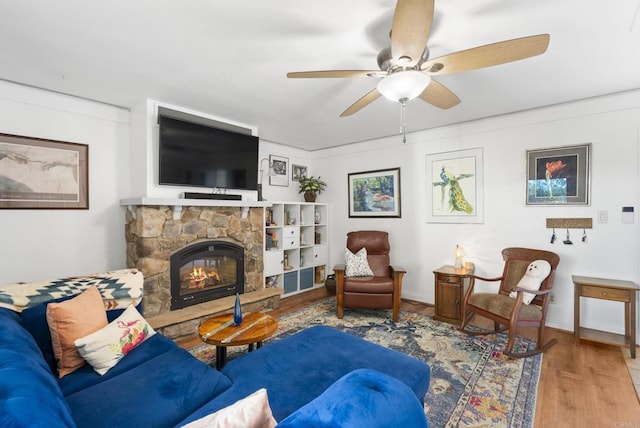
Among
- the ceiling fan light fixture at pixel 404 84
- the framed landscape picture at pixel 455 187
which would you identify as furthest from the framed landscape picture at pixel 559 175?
the ceiling fan light fixture at pixel 404 84

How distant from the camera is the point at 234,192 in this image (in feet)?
12.3

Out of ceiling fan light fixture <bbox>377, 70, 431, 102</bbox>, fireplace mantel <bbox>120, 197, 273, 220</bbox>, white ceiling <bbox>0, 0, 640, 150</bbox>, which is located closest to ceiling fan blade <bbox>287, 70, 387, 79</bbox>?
ceiling fan light fixture <bbox>377, 70, 431, 102</bbox>

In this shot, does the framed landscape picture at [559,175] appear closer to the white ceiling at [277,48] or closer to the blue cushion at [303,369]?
the white ceiling at [277,48]

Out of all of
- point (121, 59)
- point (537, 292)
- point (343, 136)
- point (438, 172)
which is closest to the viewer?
point (121, 59)

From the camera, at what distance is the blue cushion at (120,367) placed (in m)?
1.54

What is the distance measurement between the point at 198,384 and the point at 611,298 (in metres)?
3.47

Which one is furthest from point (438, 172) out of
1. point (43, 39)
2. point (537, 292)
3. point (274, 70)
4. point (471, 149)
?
point (43, 39)

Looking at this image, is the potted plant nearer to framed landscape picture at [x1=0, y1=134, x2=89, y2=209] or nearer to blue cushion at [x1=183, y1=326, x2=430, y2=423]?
framed landscape picture at [x1=0, y1=134, x2=89, y2=209]

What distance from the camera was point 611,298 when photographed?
8.77 feet

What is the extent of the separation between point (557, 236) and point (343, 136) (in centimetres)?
293

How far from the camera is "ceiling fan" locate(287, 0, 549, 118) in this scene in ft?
4.50

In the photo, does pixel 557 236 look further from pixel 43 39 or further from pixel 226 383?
pixel 43 39

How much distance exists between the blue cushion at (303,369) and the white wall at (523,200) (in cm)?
253

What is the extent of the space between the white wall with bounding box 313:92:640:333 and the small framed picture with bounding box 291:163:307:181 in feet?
3.35
